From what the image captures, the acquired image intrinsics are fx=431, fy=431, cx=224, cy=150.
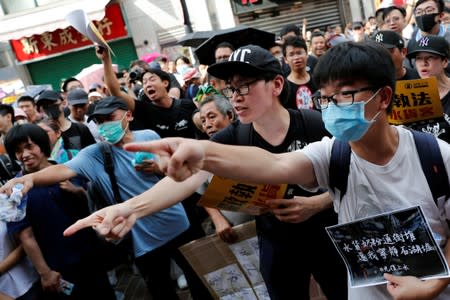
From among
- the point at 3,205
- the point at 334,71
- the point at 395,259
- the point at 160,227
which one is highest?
the point at 334,71

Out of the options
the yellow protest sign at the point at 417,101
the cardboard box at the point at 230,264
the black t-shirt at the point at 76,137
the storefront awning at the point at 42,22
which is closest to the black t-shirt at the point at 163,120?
the black t-shirt at the point at 76,137

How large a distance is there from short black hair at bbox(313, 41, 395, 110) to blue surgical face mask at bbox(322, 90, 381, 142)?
0.23 feet

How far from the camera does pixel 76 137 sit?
180 inches

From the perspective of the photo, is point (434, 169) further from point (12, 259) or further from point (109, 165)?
point (12, 259)

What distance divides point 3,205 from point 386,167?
2.20m

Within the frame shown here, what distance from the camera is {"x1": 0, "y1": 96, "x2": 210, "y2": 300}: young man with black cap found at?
310 centimetres

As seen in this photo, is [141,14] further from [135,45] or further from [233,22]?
[233,22]

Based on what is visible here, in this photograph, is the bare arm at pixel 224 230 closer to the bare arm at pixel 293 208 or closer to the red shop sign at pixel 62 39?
the bare arm at pixel 293 208

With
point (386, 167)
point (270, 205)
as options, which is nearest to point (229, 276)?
point (270, 205)

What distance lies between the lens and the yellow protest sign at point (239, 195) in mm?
1862

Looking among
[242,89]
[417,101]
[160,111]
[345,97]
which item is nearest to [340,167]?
[345,97]

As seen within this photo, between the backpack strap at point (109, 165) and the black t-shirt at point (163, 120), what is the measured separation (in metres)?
1.00

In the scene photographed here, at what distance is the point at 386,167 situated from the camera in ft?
4.98

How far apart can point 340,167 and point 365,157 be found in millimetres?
95
